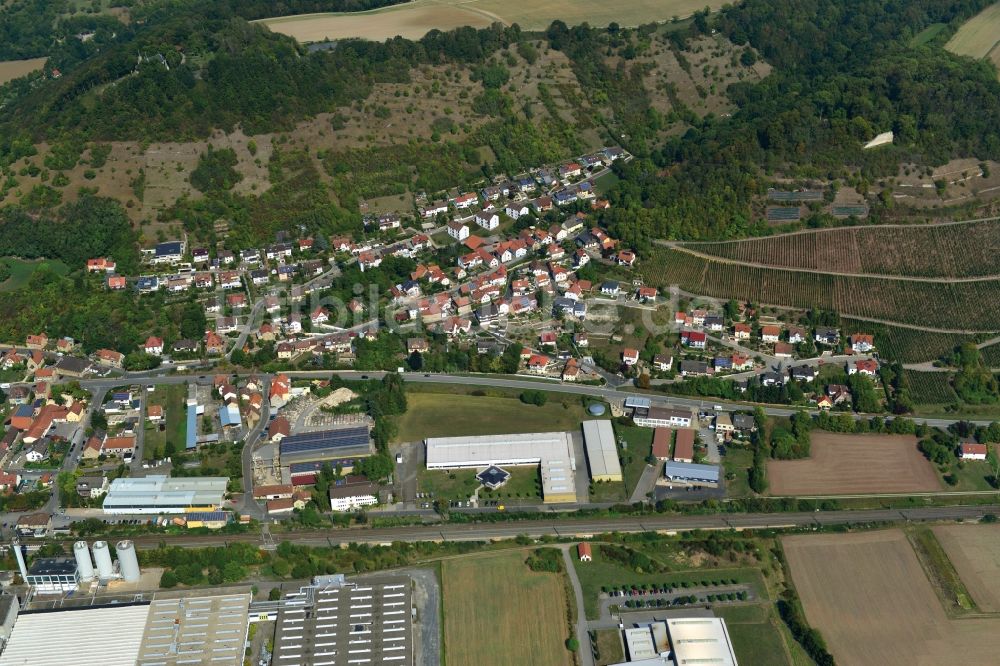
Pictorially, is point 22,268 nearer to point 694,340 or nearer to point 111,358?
point 111,358

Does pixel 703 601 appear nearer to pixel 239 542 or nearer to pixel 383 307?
pixel 239 542

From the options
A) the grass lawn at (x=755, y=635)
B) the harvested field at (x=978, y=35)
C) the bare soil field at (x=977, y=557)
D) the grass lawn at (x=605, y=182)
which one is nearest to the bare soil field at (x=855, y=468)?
the bare soil field at (x=977, y=557)

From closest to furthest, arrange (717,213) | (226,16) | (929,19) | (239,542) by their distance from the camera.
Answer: (239,542), (717,213), (226,16), (929,19)

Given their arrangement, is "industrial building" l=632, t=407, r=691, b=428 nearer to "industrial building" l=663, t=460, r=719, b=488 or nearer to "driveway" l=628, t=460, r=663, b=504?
"driveway" l=628, t=460, r=663, b=504

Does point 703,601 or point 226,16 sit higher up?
point 226,16

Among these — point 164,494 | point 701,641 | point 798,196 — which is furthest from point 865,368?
point 164,494

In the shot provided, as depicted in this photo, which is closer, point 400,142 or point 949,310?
point 949,310

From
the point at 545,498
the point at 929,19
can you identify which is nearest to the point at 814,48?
the point at 929,19
